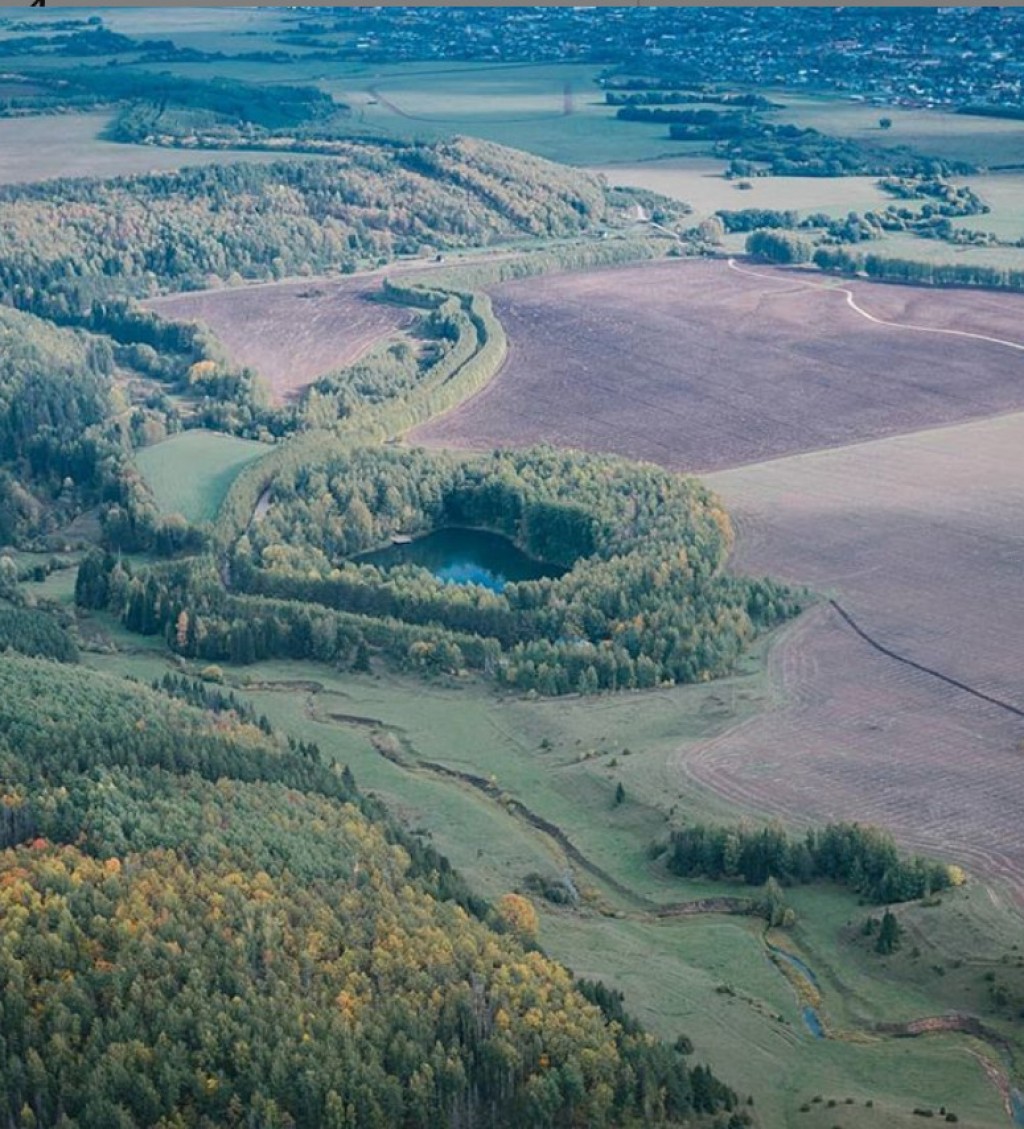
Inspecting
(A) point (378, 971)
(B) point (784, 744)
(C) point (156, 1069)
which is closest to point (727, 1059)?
(A) point (378, 971)

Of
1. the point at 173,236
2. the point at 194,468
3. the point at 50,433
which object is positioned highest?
the point at 173,236

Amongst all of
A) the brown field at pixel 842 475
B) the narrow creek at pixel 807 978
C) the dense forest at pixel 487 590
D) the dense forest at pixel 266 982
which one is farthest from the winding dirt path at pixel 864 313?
the dense forest at pixel 266 982

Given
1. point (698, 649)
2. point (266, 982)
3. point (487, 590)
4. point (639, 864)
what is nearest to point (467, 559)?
point (487, 590)

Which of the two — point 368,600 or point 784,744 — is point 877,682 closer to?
point 784,744

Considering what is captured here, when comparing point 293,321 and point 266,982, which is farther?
point 293,321

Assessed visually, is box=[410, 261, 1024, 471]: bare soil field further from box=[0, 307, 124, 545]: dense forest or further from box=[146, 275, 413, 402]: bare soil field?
box=[0, 307, 124, 545]: dense forest

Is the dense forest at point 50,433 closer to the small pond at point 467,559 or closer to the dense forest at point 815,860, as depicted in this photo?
the small pond at point 467,559

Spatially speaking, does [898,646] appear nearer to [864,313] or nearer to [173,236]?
[864,313]
